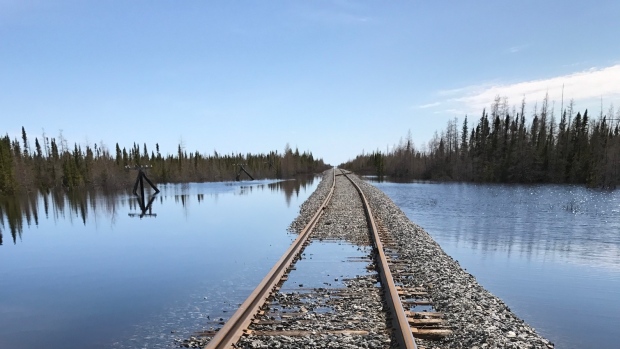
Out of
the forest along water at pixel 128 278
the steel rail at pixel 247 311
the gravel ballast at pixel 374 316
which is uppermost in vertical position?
the steel rail at pixel 247 311

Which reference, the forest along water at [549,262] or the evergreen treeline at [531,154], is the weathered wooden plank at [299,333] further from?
the evergreen treeline at [531,154]

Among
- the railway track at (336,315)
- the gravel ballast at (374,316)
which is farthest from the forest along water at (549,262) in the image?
the railway track at (336,315)

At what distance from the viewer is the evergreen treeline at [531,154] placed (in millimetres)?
55625

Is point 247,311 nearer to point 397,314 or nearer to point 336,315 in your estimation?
point 336,315

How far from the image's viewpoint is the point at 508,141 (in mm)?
71688

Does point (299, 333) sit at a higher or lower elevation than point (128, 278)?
higher

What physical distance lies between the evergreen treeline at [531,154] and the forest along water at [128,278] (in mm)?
53639

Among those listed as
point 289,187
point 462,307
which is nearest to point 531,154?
point 289,187

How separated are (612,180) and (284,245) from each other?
53.8 meters

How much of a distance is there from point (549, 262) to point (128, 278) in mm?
12512

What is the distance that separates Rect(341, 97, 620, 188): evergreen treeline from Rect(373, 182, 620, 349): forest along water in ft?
128

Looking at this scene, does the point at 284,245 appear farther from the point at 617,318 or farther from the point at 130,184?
the point at 130,184

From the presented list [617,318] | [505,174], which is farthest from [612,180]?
[617,318]

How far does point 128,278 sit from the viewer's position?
9617 mm
